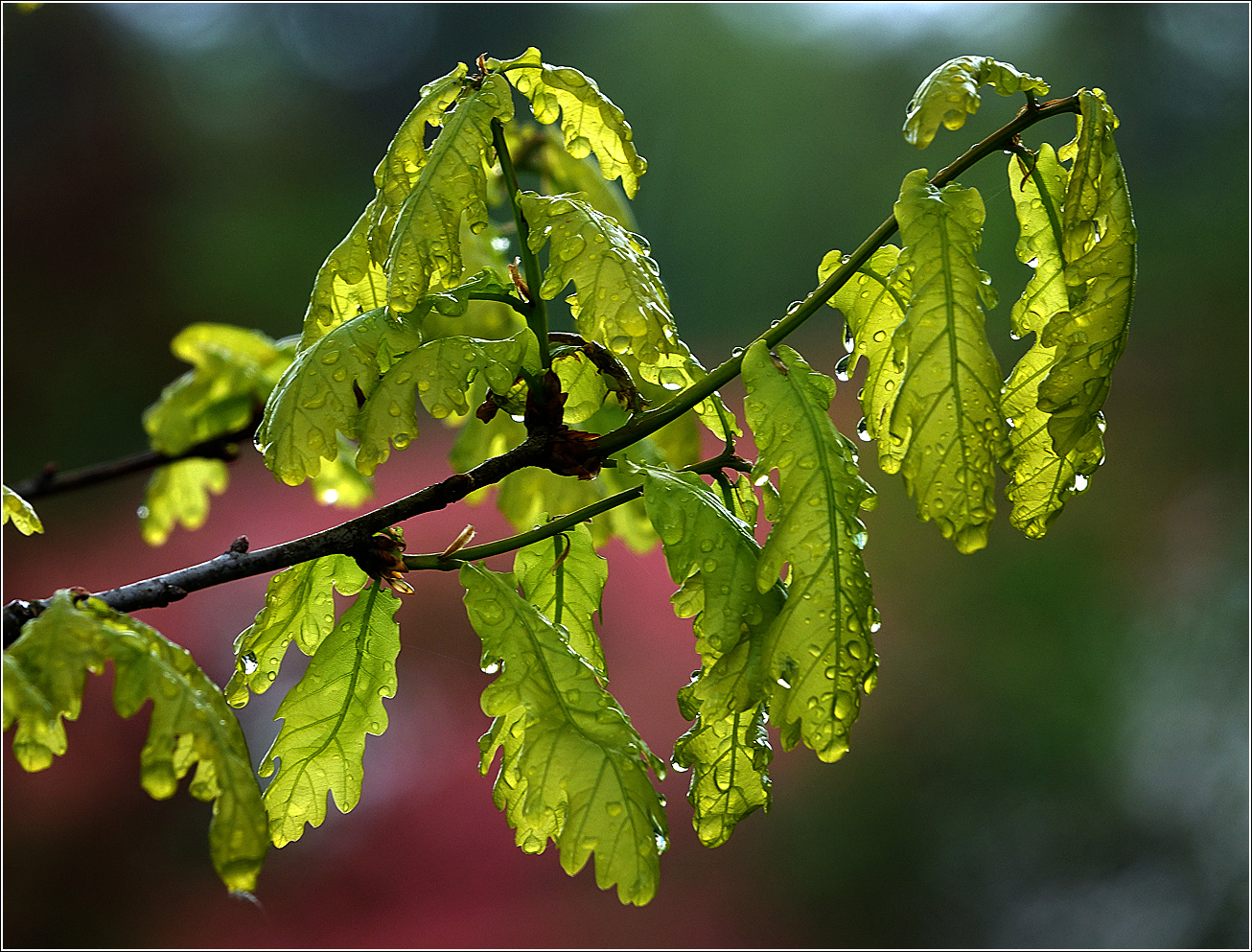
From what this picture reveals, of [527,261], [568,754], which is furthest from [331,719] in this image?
[527,261]

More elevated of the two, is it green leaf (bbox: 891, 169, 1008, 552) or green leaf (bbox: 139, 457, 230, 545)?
green leaf (bbox: 139, 457, 230, 545)

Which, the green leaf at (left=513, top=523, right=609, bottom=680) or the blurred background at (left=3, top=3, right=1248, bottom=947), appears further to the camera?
the blurred background at (left=3, top=3, right=1248, bottom=947)

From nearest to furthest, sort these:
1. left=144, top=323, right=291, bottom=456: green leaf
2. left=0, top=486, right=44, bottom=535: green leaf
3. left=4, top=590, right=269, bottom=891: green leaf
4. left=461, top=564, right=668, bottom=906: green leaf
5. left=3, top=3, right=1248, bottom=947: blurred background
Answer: left=4, top=590, right=269, bottom=891: green leaf
left=461, top=564, right=668, bottom=906: green leaf
left=0, top=486, right=44, bottom=535: green leaf
left=144, top=323, right=291, bottom=456: green leaf
left=3, top=3, right=1248, bottom=947: blurred background

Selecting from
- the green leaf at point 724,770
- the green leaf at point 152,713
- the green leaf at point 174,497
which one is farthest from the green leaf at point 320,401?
the green leaf at point 174,497

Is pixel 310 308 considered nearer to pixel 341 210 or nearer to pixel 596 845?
pixel 596 845

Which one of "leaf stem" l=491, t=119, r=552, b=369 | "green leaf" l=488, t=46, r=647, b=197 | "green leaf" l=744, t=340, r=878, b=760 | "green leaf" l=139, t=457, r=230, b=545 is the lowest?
"green leaf" l=744, t=340, r=878, b=760

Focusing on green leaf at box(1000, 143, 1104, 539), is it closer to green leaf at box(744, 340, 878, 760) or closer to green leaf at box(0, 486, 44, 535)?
green leaf at box(744, 340, 878, 760)

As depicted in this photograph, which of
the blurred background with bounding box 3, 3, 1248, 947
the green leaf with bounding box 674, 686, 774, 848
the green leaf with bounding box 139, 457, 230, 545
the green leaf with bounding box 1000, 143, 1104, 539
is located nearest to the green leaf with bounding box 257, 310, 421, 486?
the green leaf with bounding box 674, 686, 774, 848

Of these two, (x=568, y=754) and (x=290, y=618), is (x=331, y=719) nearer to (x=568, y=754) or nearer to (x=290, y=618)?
(x=290, y=618)

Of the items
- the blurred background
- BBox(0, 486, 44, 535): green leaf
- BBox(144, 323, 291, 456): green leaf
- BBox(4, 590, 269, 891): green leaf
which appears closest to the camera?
BBox(4, 590, 269, 891): green leaf
